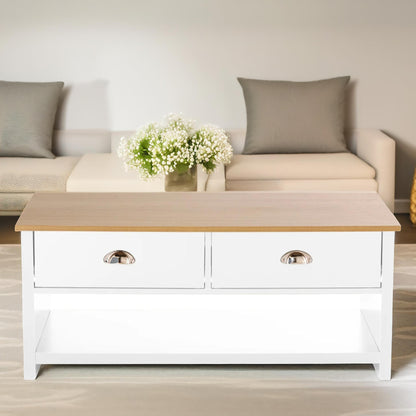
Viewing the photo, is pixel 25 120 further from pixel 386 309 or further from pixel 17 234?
pixel 386 309

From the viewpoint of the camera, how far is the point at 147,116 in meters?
6.79

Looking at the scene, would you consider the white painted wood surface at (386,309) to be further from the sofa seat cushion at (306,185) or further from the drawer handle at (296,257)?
the sofa seat cushion at (306,185)

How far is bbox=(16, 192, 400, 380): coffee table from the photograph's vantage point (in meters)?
3.46

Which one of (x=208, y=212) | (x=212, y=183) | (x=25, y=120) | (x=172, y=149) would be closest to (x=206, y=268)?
(x=208, y=212)

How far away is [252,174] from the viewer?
604 cm

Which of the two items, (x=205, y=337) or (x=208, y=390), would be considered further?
(x=205, y=337)

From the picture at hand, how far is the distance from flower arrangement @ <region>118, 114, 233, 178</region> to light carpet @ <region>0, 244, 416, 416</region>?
43.0 inches

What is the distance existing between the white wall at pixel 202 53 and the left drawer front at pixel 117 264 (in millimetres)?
3399

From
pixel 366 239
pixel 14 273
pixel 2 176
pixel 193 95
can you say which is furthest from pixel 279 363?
pixel 193 95

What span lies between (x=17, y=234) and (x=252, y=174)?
5.13 feet

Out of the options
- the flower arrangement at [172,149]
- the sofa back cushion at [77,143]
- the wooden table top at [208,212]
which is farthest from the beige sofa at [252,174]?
the wooden table top at [208,212]

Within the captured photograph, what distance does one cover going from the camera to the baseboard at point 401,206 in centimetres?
674

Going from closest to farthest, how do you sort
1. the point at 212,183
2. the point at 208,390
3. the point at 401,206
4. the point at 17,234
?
the point at 208,390 → the point at 212,183 → the point at 17,234 → the point at 401,206

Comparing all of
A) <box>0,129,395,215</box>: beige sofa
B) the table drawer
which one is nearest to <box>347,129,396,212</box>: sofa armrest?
<box>0,129,395,215</box>: beige sofa
